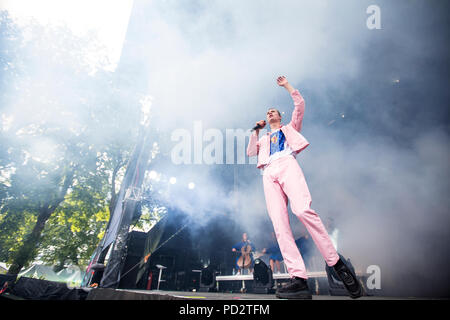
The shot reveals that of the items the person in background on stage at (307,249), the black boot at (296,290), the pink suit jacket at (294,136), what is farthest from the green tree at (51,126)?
the person in background on stage at (307,249)

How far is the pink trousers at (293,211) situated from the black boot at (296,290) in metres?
0.04

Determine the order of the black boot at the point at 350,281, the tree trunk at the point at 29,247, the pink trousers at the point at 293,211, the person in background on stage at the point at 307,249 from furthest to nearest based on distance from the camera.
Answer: the tree trunk at the point at 29,247, the person in background on stage at the point at 307,249, the pink trousers at the point at 293,211, the black boot at the point at 350,281

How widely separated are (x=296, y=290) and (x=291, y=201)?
63cm

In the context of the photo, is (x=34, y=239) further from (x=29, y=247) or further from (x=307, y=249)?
(x=307, y=249)

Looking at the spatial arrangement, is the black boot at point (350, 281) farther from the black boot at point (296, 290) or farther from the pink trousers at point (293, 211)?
the black boot at point (296, 290)

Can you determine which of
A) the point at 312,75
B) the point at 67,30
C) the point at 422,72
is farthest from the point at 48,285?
the point at 67,30

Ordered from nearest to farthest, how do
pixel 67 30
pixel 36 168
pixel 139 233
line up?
1. pixel 139 233
2. pixel 36 168
3. pixel 67 30

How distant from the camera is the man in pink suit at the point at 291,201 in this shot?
1.42 m

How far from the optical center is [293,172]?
1.69 m

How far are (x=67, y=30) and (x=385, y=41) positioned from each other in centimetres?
1267

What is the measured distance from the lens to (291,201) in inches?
62.6

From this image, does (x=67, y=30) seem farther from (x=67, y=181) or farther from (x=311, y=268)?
(x=311, y=268)

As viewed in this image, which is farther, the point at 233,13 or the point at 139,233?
the point at 139,233

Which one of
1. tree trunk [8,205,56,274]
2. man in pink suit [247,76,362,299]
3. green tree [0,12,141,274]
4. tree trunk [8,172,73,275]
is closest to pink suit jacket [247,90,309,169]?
man in pink suit [247,76,362,299]
